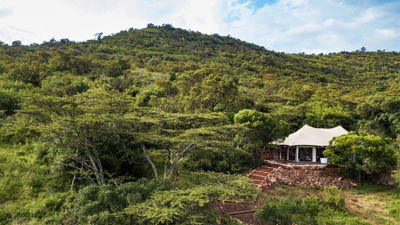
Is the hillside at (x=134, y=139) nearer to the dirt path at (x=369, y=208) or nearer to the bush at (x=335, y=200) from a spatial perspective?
the dirt path at (x=369, y=208)

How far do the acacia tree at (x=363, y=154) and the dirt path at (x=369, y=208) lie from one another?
1.92 meters

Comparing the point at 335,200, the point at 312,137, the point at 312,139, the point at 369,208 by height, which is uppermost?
the point at 312,137

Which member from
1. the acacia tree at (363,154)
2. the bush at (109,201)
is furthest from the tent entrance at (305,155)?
the bush at (109,201)

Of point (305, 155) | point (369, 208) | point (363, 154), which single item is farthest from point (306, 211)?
point (305, 155)

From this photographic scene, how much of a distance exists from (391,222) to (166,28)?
311ft

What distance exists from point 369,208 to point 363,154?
3583 mm

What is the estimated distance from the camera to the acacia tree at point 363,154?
12.4 m

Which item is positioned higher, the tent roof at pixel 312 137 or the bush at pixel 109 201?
the tent roof at pixel 312 137

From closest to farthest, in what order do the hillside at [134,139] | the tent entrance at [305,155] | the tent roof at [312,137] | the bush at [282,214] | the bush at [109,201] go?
the bush at [109,201], the hillside at [134,139], the bush at [282,214], the tent roof at [312,137], the tent entrance at [305,155]

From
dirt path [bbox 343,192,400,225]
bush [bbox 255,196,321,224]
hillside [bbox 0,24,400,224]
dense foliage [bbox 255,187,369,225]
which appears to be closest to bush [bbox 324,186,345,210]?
dense foliage [bbox 255,187,369,225]

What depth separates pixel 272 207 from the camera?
736cm

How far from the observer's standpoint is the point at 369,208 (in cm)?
1032

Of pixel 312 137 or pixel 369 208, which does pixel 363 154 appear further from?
pixel 312 137

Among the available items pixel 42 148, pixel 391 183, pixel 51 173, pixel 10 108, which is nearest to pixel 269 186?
pixel 391 183
